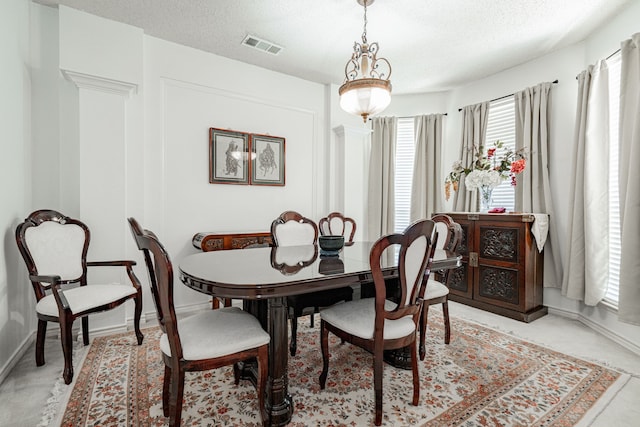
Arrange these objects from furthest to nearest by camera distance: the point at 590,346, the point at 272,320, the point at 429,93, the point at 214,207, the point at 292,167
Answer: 1. the point at 429,93
2. the point at 292,167
3. the point at 214,207
4. the point at 590,346
5. the point at 272,320

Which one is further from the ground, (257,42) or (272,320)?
(257,42)

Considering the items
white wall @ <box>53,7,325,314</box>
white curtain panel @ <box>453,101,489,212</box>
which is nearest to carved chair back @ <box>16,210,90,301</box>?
white wall @ <box>53,7,325,314</box>

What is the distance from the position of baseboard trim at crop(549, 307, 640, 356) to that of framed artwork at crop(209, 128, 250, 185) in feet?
12.3

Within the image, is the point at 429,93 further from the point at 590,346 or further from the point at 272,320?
the point at 272,320

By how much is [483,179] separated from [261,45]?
111 inches

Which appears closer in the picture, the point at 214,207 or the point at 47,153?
the point at 47,153

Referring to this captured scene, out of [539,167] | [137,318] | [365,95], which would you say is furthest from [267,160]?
[539,167]

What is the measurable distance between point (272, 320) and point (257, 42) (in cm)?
285

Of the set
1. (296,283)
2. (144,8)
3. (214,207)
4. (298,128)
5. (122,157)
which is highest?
(144,8)

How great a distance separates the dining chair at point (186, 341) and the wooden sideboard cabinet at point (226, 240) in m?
1.50

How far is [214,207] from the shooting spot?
3.55 meters

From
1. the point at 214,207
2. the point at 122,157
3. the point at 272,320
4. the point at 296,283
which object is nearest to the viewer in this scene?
the point at 296,283

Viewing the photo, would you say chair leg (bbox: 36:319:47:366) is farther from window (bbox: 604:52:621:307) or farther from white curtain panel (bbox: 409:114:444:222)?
window (bbox: 604:52:621:307)

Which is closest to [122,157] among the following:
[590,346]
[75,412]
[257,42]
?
[257,42]
